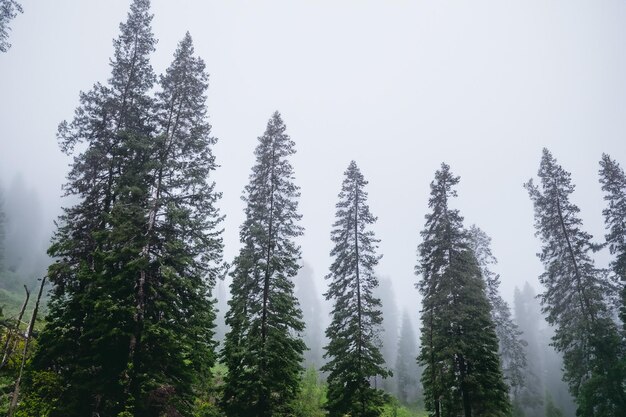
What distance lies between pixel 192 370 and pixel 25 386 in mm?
6625

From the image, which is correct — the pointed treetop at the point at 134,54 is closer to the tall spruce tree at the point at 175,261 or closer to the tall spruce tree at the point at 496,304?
the tall spruce tree at the point at 175,261

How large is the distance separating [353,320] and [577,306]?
56.2 feet

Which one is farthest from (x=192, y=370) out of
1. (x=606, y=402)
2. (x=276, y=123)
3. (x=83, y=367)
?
(x=606, y=402)

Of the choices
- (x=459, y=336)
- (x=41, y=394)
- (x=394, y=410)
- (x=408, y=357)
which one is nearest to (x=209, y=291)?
(x=41, y=394)

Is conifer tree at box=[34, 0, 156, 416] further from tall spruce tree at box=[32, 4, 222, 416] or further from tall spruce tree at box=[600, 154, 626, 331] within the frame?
tall spruce tree at box=[600, 154, 626, 331]

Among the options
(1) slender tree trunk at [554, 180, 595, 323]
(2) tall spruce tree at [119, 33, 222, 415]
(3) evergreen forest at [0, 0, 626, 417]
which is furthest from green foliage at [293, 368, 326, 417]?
(1) slender tree trunk at [554, 180, 595, 323]

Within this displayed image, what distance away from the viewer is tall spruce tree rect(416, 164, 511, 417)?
22.2 meters

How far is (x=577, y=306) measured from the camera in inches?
1038

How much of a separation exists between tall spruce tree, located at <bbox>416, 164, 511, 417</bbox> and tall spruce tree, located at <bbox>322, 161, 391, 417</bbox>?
3837 mm

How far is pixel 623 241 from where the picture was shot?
26.3 m

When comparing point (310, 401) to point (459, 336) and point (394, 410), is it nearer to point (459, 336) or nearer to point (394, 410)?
point (394, 410)

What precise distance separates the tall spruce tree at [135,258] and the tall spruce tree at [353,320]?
9.36 meters

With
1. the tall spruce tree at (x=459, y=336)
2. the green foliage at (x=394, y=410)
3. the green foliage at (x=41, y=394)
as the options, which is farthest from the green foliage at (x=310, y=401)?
the green foliage at (x=41, y=394)

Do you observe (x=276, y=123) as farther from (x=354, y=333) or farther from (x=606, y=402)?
(x=606, y=402)
